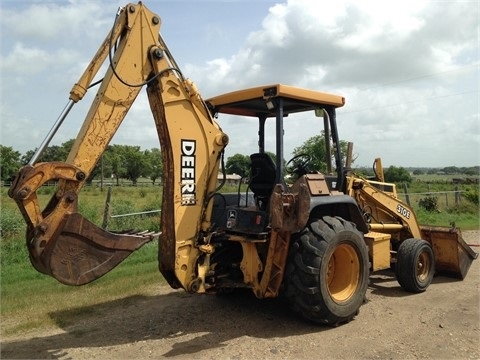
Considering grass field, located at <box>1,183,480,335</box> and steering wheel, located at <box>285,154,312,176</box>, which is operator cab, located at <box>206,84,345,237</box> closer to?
steering wheel, located at <box>285,154,312,176</box>

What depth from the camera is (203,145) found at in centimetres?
495

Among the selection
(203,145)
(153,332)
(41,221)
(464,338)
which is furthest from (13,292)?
(464,338)

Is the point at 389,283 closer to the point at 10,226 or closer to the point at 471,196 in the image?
the point at 10,226

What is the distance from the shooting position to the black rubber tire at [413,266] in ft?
21.0

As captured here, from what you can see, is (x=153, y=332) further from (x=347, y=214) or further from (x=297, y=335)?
(x=347, y=214)

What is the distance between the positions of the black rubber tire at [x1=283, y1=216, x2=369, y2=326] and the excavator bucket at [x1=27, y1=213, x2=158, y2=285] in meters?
1.76

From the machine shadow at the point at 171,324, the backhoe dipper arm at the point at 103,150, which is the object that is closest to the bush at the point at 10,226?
the machine shadow at the point at 171,324

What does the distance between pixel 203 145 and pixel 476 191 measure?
18.8 metres

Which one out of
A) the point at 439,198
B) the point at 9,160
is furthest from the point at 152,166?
the point at 439,198

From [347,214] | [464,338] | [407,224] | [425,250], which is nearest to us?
[464,338]

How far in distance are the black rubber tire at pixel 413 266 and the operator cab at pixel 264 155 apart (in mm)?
1519

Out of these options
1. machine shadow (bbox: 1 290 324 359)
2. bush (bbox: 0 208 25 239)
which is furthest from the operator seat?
bush (bbox: 0 208 25 239)

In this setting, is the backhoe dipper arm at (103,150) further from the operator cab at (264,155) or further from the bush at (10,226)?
the bush at (10,226)

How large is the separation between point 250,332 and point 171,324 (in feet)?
3.16
